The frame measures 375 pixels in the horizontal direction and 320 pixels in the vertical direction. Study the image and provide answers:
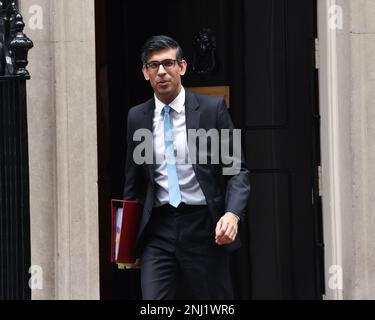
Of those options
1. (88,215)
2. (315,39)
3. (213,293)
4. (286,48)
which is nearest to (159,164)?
(213,293)

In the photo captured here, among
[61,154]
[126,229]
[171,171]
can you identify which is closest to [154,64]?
[171,171]

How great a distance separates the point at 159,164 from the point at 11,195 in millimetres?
1158

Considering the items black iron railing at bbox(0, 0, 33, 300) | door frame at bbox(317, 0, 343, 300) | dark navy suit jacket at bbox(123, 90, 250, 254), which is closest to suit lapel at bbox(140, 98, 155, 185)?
dark navy suit jacket at bbox(123, 90, 250, 254)

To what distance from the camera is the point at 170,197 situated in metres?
6.46

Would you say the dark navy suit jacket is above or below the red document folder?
above

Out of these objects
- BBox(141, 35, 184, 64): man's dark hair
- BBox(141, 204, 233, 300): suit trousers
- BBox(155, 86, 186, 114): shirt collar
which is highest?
BBox(141, 35, 184, 64): man's dark hair

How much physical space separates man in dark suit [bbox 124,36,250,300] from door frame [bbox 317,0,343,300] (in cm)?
196

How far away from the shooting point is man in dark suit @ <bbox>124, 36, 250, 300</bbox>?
6.47 metres

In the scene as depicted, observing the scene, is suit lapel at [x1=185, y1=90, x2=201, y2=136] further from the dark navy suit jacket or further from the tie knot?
the tie knot

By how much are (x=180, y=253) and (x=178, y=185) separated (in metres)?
0.41

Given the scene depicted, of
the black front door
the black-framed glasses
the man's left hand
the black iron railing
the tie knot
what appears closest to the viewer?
the black iron railing

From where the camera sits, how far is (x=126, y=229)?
21.6ft
